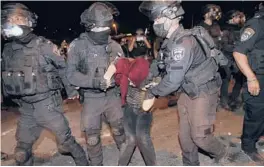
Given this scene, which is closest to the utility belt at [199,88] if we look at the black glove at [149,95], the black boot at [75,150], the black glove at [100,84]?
the black glove at [149,95]

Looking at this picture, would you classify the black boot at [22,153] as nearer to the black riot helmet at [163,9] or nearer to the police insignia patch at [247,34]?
the black riot helmet at [163,9]

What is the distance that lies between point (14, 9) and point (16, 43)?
0.40 metres

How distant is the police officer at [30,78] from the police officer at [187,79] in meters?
1.20

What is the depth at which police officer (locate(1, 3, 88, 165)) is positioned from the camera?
3.89 m

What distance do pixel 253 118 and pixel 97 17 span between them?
2.33m

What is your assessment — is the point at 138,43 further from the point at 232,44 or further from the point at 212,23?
the point at 232,44

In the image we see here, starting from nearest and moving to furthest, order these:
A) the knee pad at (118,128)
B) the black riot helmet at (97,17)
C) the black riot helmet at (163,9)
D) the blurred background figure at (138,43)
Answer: the black riot helmet at (163,9) < the black riot helmet at (97,17) < the knee pad at (118,128) < the blurred background figure at (138,43)

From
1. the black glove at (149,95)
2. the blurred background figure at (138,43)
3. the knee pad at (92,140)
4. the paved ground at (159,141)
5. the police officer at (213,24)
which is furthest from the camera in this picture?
the blurred background figure at (138,43)

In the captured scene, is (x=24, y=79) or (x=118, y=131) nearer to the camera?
(x=24, y=79)

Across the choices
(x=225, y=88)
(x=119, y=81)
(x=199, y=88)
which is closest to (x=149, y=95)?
(x=119, y=81)

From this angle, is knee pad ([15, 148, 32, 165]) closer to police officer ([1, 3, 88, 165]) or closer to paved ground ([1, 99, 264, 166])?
police officer ([1, 3, 88, 165])

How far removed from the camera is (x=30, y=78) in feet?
12.8

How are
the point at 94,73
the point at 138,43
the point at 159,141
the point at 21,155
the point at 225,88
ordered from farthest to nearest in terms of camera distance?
the point at 138,43, the point at 225,88, the point at 159,141, the point at 21,155, the point at 94,73

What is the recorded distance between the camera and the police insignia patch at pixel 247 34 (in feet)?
13.1
